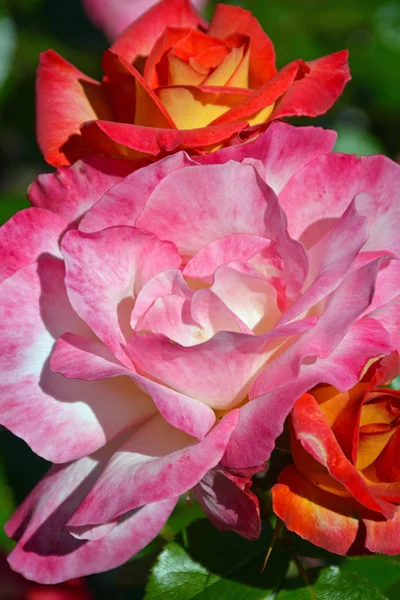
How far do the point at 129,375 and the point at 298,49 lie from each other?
1333 millimetres

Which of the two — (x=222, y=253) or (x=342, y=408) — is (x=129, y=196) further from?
(x=342, y=408)

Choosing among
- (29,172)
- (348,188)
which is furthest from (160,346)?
(29,172)

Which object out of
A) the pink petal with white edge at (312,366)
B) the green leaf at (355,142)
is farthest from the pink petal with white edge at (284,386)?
the green leaf at (355,142)

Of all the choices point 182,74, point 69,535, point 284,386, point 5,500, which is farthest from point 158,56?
point 5,500

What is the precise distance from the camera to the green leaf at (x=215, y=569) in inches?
33.4

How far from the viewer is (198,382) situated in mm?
690

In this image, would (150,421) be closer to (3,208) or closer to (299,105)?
(299,105)

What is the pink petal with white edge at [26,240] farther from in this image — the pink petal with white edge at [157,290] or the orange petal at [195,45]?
the orange petal at [195,45]

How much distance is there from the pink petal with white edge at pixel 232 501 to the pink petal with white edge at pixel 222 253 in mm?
180

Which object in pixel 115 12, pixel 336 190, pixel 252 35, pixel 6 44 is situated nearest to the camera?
pixel 336 190

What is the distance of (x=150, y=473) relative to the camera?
0.65m

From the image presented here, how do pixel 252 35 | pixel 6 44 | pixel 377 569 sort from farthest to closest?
pixel 6 44 < pixel 377 569 < pixel 252 35

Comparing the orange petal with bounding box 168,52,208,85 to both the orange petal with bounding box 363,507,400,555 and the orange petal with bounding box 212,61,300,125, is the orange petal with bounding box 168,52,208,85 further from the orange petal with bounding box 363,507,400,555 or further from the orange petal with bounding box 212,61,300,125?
the orange petal with bounding box 363,507,400,555

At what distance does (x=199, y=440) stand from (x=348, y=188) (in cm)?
27
